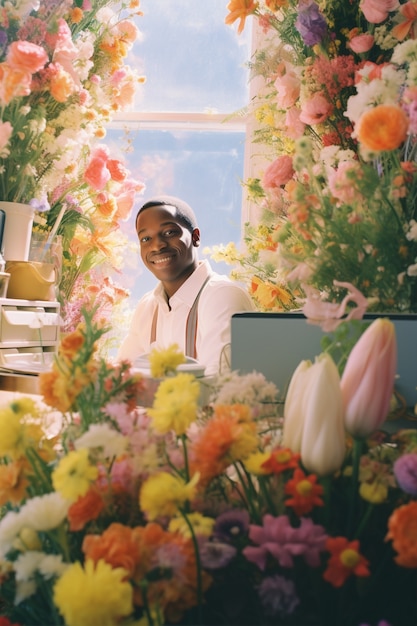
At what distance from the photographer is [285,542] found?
39 cm

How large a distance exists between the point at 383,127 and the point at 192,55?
9.63 feet

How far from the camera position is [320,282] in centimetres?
82

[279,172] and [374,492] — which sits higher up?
[279,172]

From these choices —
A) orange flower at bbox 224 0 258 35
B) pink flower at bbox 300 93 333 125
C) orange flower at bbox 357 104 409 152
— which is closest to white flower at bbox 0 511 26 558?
orange flower at bbox 357 104 409 152

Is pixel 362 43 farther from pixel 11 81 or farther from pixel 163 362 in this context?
pixel 163 362

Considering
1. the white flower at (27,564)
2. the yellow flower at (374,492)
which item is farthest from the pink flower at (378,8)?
the white flower at (27,564)

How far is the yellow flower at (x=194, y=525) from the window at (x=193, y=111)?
295cm

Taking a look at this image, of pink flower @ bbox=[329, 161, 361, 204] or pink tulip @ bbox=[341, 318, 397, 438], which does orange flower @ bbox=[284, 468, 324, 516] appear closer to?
pink tulip @ bbox=[341, 318, 397, 438]

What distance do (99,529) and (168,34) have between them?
3364mm

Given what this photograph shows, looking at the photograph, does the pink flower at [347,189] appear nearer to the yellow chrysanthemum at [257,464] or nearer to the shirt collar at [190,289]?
the yellow chrysanthemum at [257,464]

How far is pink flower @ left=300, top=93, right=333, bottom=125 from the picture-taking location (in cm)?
172

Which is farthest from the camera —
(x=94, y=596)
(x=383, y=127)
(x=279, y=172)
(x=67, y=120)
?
(x=67, y=120)

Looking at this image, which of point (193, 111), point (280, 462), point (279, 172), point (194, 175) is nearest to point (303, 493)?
point (280, 462)

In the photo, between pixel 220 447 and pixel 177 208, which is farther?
pixel 177 208
